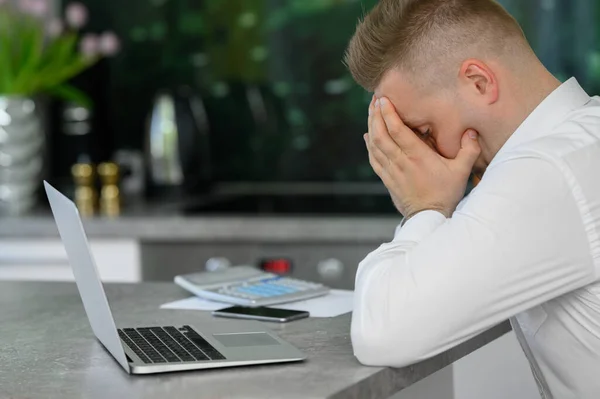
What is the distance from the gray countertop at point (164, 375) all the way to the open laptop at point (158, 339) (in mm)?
17

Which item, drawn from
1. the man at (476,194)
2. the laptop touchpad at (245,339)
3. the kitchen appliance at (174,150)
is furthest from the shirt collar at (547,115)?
the kitchen appliance at (174,150)

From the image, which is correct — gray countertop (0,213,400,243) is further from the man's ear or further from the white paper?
the man's ear

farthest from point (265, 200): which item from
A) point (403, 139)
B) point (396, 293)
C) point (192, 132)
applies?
point (396, 293)

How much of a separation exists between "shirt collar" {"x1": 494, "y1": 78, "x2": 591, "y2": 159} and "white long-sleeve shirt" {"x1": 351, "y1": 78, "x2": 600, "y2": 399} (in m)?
0.07

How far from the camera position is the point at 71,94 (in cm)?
377

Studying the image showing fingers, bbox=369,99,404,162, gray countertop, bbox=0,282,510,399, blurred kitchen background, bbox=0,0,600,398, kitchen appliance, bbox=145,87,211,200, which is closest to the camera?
gray countertop, bbox=0,282,510,399

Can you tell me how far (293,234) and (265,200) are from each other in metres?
0.49

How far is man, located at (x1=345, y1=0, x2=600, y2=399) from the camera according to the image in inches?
55.3

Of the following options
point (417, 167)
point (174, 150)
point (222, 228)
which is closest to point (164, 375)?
point (417, 167)

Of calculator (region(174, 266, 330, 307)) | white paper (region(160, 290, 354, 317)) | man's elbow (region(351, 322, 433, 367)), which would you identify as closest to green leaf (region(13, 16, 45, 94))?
calculator (region(174, 266, 330, 307))

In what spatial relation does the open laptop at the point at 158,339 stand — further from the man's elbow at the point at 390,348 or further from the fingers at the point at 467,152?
the fingers at the point at 467,152

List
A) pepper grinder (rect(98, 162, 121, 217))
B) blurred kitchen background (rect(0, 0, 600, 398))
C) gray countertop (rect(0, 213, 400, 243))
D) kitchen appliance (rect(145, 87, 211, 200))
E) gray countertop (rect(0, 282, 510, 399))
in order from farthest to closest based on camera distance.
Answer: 1. kitchen appliance (rect(145, 87, 211, 200))
2. pepper grinder (rect(98, 162, 121, 217))
3. blurred kitchen background (rect(0, 0, 600, 398))
4. gray countertop (rect(0, 213, 400, 243))
5. gray countertop (rect(0, 282, 510, 399))

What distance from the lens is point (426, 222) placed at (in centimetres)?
157

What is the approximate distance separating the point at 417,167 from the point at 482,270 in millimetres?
317
